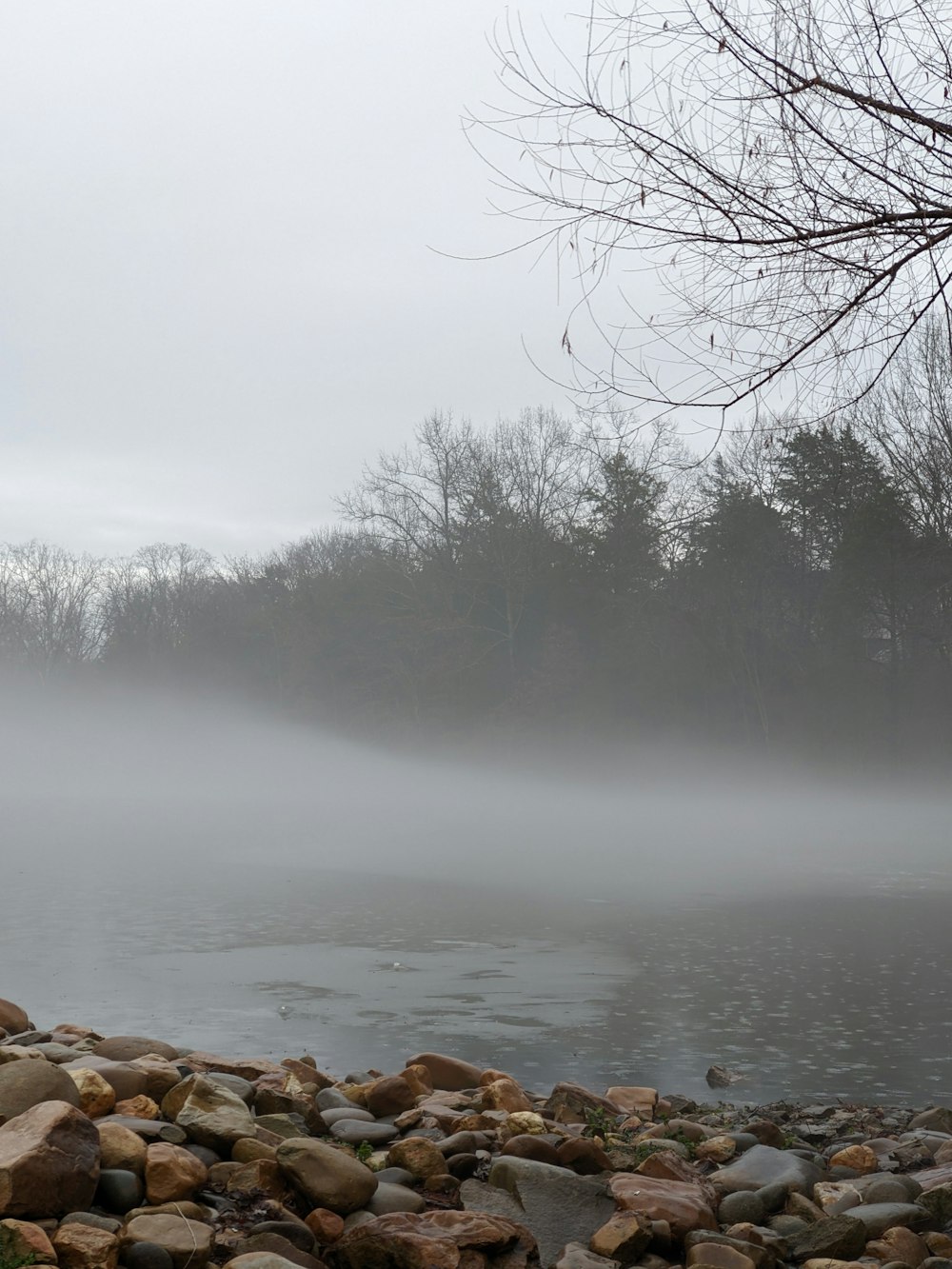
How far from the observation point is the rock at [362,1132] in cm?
552

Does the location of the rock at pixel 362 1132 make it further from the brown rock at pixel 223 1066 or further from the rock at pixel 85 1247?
the rock at pixel 85 1247

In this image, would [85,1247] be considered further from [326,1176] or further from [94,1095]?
[94,1095]

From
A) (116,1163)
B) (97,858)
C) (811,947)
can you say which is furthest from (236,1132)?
(97,858)

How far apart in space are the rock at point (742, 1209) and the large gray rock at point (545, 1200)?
0.49 m

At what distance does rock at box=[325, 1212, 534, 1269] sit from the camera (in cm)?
412

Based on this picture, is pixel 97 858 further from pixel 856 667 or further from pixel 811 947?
pixel 856 667

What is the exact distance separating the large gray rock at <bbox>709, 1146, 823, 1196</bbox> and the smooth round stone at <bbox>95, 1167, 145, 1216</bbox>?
2381mm

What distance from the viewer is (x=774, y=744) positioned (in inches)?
1820

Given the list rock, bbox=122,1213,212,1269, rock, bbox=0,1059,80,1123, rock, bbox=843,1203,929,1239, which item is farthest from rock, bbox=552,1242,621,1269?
rock, bbox=0,1059,80,1123

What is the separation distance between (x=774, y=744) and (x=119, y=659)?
50.8 metres

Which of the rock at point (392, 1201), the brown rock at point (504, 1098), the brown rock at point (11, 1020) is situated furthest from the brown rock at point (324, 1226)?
the brown rock at point (11, 1020)

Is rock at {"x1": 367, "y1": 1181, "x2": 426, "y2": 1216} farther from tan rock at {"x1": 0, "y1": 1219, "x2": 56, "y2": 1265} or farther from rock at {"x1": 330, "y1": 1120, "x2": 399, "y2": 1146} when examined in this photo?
tan rock at {"x1": 0, "y1": 1219, "x2": 56, "y2": 1265}

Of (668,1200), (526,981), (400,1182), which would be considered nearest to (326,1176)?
(400,1182)

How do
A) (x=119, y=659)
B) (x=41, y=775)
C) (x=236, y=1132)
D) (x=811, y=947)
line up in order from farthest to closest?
(x=119, y=659), (x=41, y=775), (x=811, y=947), (x=236, y=1132)
